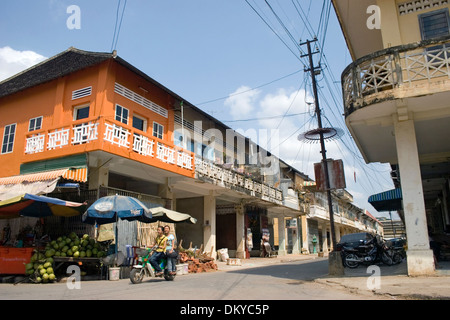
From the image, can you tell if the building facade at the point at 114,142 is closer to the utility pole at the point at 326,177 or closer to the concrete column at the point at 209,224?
the concrete column at the point at 209,224

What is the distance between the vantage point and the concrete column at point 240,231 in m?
22.9

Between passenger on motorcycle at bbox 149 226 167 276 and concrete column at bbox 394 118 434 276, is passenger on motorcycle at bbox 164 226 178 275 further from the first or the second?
concrete column at bbox 394 118 434 276

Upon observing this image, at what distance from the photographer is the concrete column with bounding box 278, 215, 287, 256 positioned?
1173 inches

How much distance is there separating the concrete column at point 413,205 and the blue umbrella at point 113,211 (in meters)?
7.53

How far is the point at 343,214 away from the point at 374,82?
41180mm

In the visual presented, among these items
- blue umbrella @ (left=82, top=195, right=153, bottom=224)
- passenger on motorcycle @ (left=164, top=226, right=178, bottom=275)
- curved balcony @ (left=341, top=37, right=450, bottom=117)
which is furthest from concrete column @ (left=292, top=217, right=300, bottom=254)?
curved balcony @ (left=341, top=37, right=450, bottom=117)

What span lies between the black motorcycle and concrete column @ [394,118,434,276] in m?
4.72

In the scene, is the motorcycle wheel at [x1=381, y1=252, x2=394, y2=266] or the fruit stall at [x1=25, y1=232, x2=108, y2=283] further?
the motorcycle wheel at [x1=381, y1=252, x2=394, y2=266]

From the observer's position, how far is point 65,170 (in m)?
11.9

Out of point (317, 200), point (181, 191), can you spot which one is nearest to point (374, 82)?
point (181, 191)

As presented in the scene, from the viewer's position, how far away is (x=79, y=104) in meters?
14.3

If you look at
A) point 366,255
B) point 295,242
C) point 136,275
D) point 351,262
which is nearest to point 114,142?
point 136,275

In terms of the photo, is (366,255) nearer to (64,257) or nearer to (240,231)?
(64,257)

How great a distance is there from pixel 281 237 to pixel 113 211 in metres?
22.2
